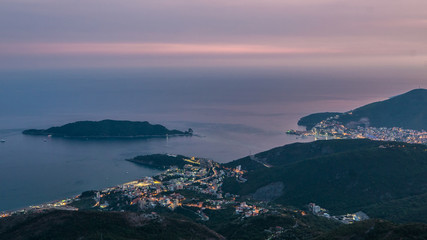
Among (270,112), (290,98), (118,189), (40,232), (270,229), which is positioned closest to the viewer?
(40,232)

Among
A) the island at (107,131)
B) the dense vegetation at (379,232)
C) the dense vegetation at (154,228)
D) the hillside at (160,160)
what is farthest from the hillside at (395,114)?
the dense vegetation at (379,232)

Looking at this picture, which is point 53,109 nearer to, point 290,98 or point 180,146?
point 180,146

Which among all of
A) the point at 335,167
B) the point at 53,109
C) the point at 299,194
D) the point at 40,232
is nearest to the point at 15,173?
the point at 40,232

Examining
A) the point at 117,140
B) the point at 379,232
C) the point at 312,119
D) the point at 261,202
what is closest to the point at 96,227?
the point at 379,232

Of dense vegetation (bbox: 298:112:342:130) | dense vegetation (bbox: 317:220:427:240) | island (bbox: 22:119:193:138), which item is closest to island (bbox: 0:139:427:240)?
dense vegetation (bbox: 317:220:427:240)

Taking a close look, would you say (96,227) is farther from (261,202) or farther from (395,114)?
(395,114)

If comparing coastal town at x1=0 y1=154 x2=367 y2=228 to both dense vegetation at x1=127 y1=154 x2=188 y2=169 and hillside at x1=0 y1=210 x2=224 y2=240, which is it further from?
hillside at x1=0 y1=210 x2=224 y2=240
